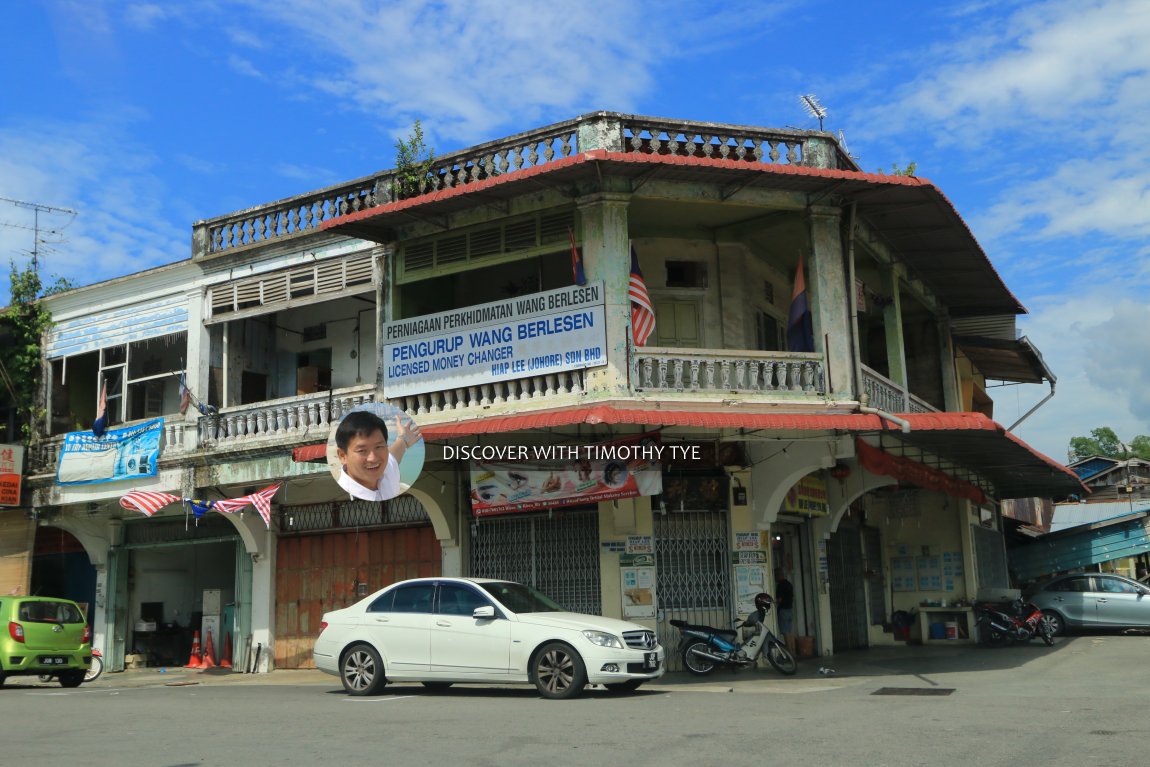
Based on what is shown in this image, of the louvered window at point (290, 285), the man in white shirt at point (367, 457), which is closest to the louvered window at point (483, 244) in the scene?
the louvered window at point (290, 285)

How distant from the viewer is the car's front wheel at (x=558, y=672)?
11836mm

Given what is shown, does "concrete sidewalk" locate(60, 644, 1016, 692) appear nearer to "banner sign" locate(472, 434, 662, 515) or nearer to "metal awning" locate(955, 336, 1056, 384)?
"banner sign" locate(472, 434, 662, 515)

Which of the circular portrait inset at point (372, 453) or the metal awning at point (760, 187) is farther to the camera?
the circular portrait inset at point (372, 453)

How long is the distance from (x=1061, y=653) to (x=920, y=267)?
6864 mm

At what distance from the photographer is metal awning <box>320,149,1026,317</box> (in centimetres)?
1416

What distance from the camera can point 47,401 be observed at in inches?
832

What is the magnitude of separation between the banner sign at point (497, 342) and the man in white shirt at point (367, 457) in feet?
1.95

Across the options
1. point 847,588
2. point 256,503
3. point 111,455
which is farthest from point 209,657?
point 847,588

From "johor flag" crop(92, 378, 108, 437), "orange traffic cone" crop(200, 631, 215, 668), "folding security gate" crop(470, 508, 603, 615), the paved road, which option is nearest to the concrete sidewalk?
the paved road

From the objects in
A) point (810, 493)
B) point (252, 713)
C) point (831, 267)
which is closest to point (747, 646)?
point (810, 493)

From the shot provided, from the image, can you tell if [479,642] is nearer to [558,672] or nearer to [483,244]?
[558,672]

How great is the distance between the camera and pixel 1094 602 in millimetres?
22578

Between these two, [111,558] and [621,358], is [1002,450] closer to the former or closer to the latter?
[621,358]

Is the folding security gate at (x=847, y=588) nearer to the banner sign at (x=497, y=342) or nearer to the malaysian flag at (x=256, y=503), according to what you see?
the banner sign at (x=497, y=342)
